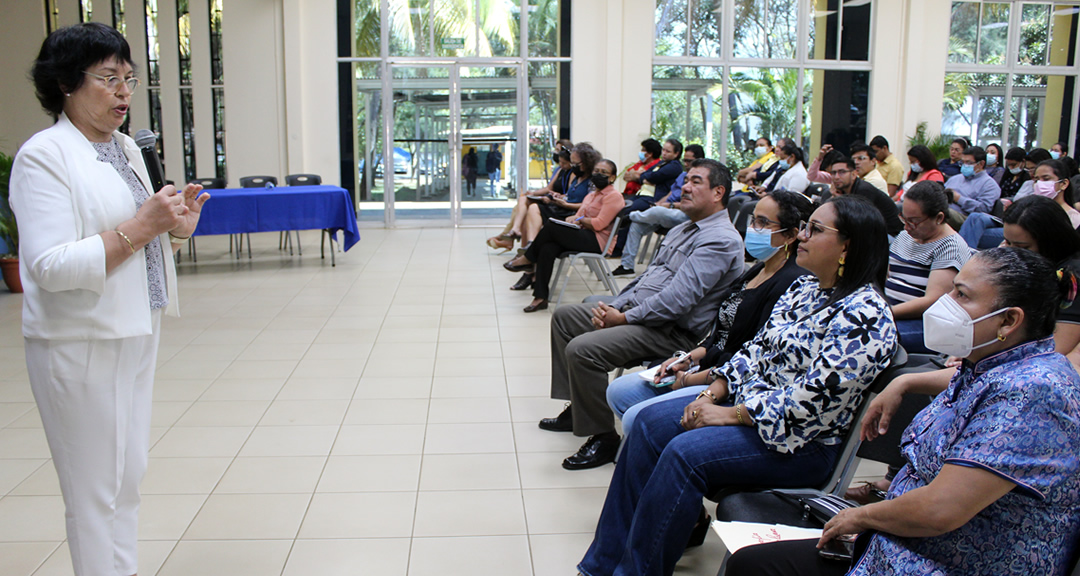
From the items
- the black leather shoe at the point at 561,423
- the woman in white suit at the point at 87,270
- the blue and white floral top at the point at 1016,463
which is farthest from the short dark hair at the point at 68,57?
the black leather shoe at the point at 561,423

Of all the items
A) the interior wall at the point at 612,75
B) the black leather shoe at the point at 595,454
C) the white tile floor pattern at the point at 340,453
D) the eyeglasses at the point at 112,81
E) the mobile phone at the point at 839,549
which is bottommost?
the white tile floor pattern at the point at 340,453

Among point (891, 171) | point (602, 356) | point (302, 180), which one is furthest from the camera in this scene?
point (302, 180)

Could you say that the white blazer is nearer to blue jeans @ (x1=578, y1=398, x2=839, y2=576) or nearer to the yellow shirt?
blue jeans @ (x1=578, y1=398, x2=839, y2=576)

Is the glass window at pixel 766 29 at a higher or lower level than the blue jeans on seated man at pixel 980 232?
higher

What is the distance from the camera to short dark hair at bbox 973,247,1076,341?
1.49 m

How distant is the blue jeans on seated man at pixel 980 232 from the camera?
5191 millimetres

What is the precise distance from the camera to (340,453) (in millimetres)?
3377

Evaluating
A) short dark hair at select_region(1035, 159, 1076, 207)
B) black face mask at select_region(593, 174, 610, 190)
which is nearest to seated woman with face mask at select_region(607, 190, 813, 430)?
black face mask at select_region(593, 174, 610, 190)

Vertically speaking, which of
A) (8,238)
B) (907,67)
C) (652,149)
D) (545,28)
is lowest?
(8,238)

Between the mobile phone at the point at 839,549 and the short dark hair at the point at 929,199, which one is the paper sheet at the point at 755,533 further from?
the short dark hair at the point at 929,199

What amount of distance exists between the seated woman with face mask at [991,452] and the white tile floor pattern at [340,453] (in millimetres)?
993

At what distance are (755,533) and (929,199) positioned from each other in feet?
7.63

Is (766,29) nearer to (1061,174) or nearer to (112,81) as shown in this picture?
(1061,174)

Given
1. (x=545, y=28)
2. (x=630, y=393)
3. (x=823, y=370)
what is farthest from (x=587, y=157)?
(x=823, y=370)
